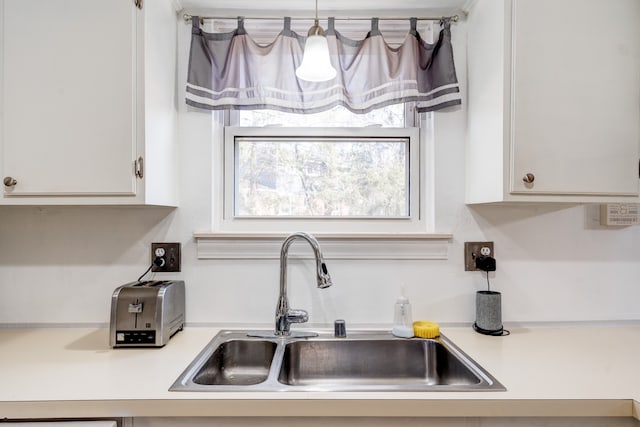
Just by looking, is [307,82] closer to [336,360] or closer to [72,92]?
[72,92]

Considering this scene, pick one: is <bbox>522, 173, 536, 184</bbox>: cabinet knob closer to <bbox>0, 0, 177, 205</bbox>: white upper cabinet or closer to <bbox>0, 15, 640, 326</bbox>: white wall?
<bbox>0, 15, 640, 326</bbox>: white wall

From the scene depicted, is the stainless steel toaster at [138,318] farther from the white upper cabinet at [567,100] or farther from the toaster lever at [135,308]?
the white upper cabinet at [567,100]

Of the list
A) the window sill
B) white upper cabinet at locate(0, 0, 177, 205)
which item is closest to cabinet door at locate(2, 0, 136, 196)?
white upper cabinet at locate(0, 0, 177, 205)

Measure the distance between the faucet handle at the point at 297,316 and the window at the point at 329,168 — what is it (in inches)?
16.0

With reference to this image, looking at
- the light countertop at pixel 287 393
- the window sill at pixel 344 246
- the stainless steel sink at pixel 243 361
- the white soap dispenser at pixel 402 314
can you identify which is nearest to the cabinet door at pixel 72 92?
the window sill at pixel 344 246

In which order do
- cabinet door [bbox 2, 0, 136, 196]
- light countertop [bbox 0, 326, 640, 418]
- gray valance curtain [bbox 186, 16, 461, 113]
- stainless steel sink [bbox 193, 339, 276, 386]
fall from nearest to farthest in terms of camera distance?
1. light countertop [bbox 0, 326, 640, 418]
2. cabinet door [bbox 2, 0, 136, 196]
3. stainless steel sink [bbox 193, 339, 276, 386]
4. gray valance curtain [bbox 186, 16, 461, 113]

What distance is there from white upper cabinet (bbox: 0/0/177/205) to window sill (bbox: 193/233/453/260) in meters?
0.40

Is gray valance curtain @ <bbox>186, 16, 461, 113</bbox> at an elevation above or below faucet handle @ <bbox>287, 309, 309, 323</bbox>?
above

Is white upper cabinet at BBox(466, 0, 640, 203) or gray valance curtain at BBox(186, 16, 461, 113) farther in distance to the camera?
gray valance curtain at BBox(186, 16, 461, 113)

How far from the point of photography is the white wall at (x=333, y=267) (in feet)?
4.77

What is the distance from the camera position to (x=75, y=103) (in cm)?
118

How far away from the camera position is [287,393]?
0.91 metres

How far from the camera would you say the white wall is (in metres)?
1.45

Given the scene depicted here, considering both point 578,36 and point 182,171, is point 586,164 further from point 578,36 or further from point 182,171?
point 182,171
